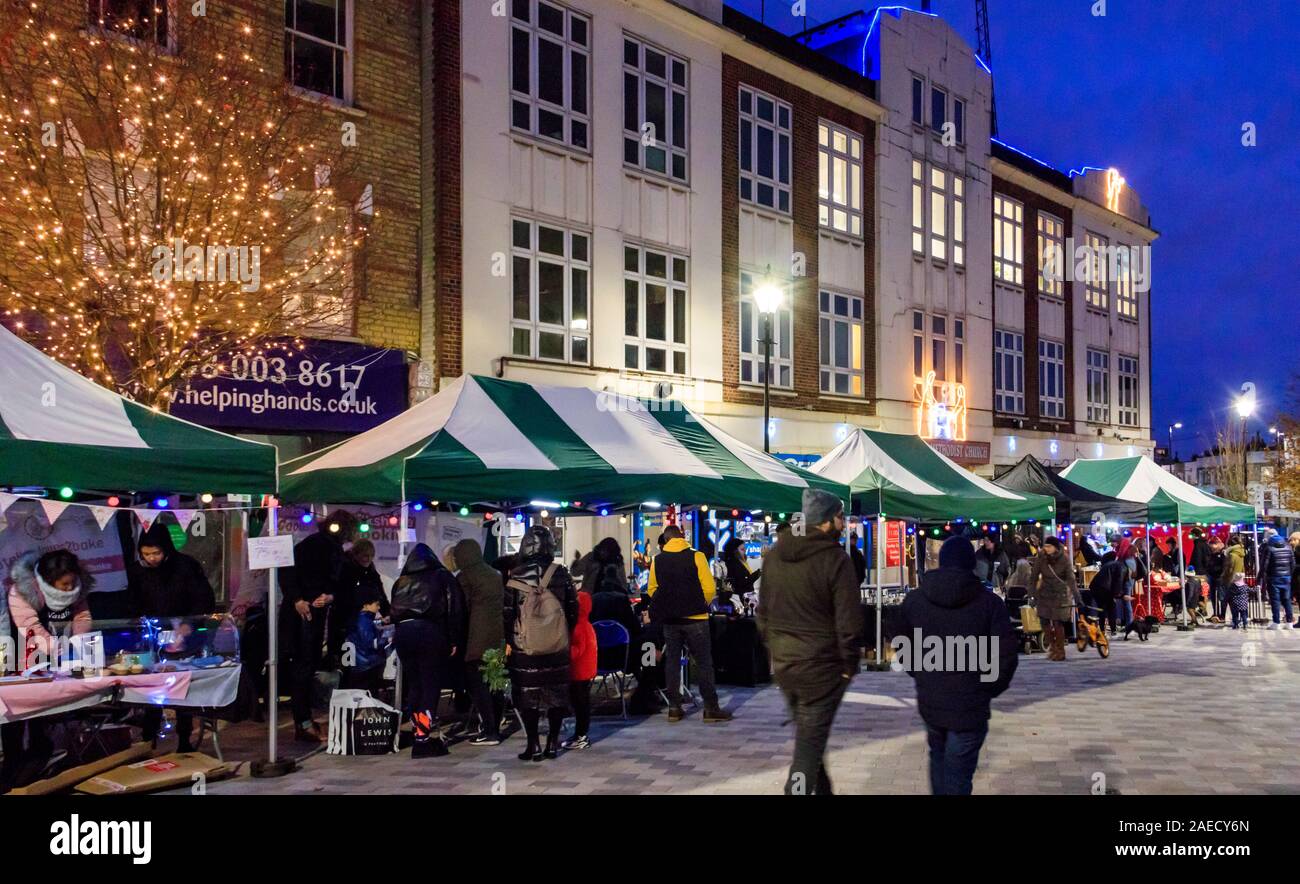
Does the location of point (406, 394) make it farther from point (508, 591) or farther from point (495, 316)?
point (508, 591)

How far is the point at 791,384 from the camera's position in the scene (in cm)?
2281

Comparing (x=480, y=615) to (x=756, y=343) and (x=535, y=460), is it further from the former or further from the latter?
(x=756, y=343)

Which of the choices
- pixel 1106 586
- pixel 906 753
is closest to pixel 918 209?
pixel 1106 586

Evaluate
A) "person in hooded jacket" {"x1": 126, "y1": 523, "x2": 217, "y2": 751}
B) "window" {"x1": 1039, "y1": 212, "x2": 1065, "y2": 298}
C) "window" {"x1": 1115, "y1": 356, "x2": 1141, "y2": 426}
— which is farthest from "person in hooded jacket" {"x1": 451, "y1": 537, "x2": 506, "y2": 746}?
"window" {"x1": 1115, "y1": 356, "x2": 1141, "y2": 426}

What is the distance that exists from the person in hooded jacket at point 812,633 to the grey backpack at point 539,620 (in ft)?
8.38

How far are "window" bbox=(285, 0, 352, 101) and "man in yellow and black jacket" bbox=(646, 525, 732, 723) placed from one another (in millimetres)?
8782

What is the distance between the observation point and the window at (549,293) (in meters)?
17.9

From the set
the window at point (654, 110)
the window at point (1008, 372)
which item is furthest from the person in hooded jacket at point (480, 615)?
the window at point (1008, 372)

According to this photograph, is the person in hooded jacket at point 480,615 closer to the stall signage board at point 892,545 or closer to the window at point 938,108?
the stall signage board at point 892,545

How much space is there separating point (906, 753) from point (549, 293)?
11100 millimetres

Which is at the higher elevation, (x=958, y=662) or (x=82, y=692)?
(x=958, y=662)

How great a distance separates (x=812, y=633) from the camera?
6.36 metres

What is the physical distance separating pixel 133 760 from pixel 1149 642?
16062mm
